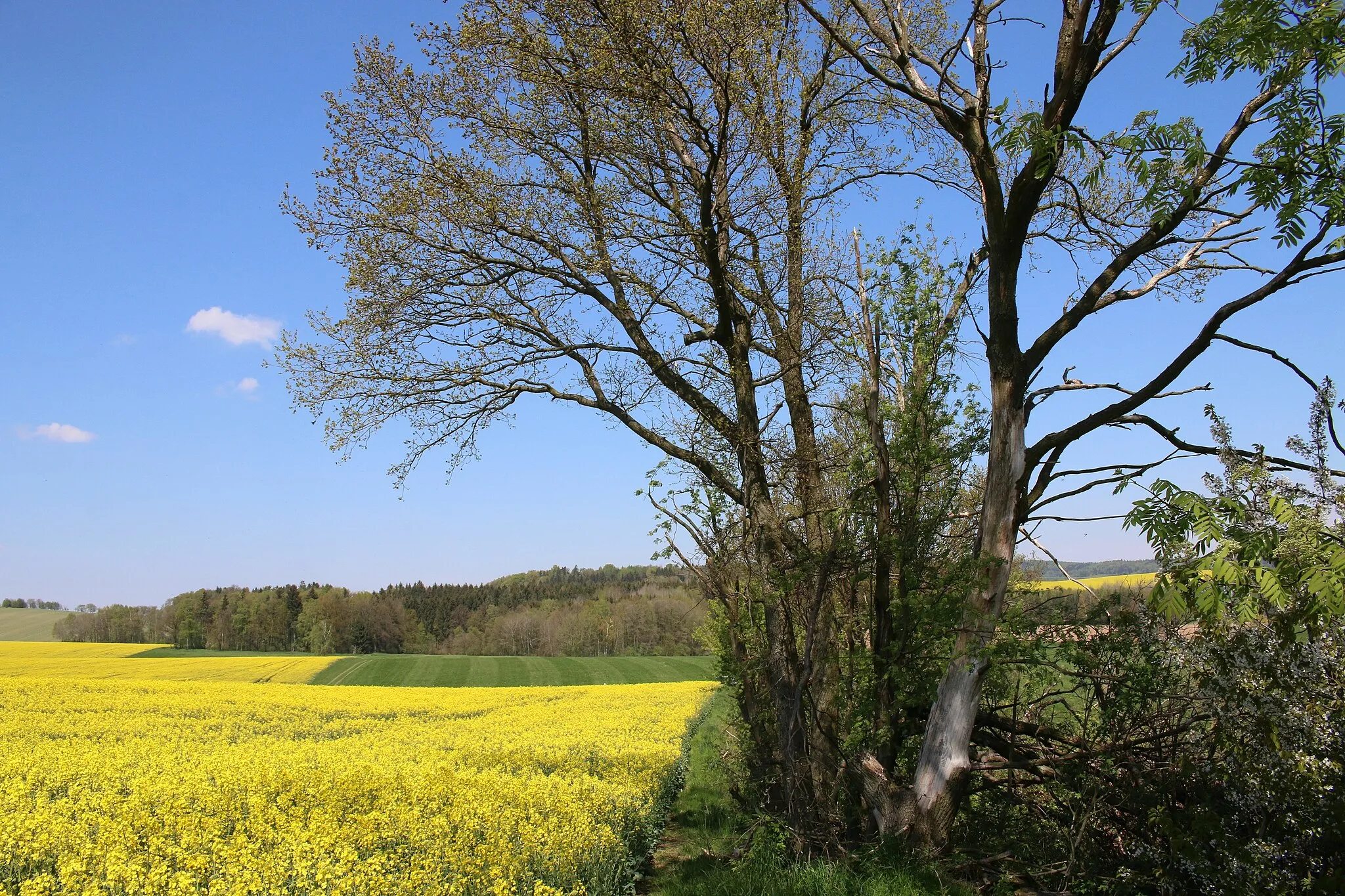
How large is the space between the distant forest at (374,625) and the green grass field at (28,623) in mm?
2011

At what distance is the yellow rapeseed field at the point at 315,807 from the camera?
229 inches

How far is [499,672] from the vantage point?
55406 millimetres

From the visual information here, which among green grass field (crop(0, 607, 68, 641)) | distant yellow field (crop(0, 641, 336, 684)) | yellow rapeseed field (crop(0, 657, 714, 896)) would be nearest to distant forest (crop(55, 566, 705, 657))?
green grass field (crop(0, 607, 68, 641))

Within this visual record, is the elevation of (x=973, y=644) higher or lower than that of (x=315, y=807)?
higher

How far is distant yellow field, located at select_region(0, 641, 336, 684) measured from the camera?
3347 centimetres

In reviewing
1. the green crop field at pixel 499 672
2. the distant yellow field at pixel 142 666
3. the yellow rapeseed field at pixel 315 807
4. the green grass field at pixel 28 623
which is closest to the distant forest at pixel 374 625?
the green grass field at pixel 28 623

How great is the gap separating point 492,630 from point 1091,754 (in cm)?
9613

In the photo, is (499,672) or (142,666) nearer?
(142,666)

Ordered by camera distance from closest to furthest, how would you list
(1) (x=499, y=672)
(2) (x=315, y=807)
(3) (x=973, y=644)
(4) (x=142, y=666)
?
(3) (x=973, y=644)
(2) (x=315, y=807)
(4) (x=142, y=666)
(1) (x=499, y=672)

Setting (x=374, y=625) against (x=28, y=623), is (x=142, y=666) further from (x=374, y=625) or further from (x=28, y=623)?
(x=28, y=623)

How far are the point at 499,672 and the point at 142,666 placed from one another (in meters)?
22.8

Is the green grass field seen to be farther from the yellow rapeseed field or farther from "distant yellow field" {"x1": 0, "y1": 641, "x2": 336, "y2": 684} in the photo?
the yellow rapeseed field

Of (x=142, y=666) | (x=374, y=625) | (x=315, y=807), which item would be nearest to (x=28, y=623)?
(x=374, y=625)

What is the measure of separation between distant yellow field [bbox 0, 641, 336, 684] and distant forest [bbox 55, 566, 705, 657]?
33124 mm
